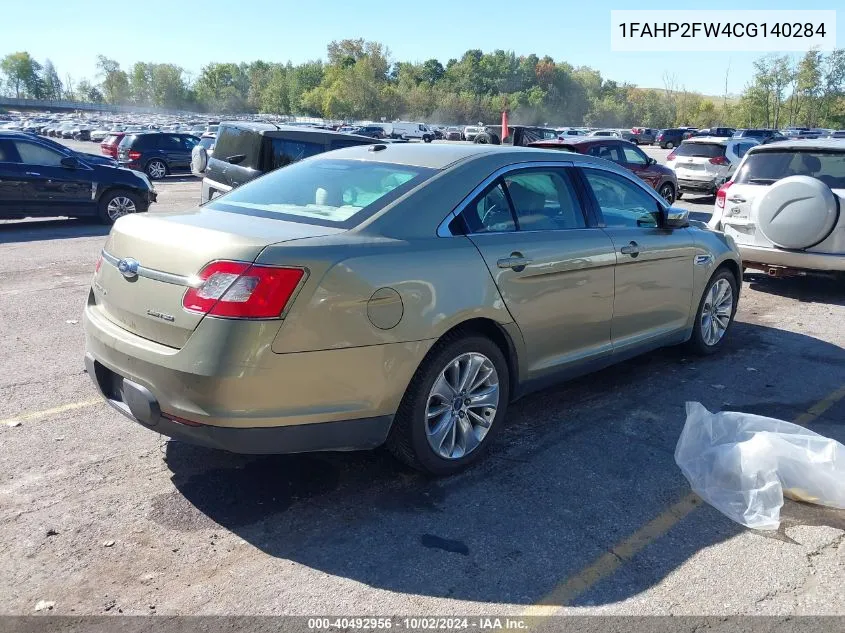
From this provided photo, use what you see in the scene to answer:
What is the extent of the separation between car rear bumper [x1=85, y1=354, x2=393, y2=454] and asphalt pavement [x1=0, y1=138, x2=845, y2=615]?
0.38 meters

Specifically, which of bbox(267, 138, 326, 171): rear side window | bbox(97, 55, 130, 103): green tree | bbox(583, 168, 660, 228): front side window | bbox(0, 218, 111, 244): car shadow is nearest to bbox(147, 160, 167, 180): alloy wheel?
bbox(0, 218, 111, 244): car shadow

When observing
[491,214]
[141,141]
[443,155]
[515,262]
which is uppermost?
[141,141]

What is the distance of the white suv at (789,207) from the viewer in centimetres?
778

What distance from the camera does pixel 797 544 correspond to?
3436 millimetres

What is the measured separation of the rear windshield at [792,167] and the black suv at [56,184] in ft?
34.4

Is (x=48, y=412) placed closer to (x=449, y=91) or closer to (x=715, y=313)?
(x=715, y=313)

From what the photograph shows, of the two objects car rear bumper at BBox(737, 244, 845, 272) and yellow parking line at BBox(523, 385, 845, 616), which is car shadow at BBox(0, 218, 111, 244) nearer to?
car rear bumper at BBox(737, 244, 845, 272)

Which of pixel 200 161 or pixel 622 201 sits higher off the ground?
pixel 200 161

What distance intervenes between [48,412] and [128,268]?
1617 mm

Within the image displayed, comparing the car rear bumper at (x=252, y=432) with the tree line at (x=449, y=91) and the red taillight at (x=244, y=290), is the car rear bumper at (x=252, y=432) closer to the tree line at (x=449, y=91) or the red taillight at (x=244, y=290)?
the red taillight at (x=244, y=290)

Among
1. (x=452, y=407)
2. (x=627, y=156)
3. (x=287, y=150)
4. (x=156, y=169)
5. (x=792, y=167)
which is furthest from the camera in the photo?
(x=156, y=169)

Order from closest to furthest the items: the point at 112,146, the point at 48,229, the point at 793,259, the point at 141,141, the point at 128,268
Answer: the point at 128,268 < the point at 793,259 < the point at 48,229 < the point at 141,141 < the point at 112,146

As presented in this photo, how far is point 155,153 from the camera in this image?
2572 cm

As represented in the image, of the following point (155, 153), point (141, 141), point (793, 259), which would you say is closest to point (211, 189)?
point (793, 259)
